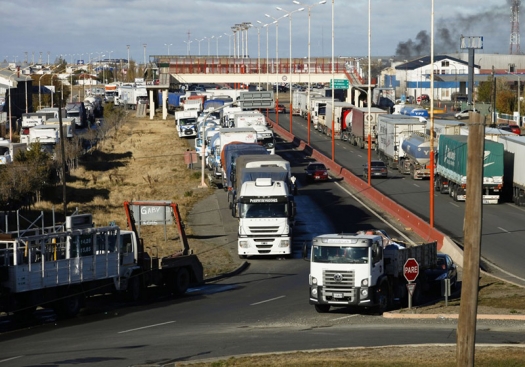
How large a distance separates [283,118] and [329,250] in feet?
322

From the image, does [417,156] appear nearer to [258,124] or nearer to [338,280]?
[258,124]

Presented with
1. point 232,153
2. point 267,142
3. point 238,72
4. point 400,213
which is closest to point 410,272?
point 400,213

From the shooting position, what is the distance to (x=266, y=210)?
1503 inches

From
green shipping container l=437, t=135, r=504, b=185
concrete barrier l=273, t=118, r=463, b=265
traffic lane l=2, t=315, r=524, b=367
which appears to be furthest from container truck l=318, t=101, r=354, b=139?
traffic lane l=2, t=315, r=524, b=367

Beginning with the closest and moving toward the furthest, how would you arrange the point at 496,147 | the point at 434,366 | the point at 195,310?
the point at 434,366
the point at 195,310
the point at 496,147

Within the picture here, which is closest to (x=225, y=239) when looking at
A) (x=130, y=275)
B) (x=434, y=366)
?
(x=130, y=275)

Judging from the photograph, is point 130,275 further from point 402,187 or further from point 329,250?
point 402,187

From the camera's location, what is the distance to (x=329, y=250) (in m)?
26.9

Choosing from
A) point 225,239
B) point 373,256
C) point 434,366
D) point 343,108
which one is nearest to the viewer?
point 434,366

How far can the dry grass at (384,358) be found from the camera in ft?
65.8

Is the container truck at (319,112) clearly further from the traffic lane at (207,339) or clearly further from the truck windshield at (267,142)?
the traffic lane at (207,339)

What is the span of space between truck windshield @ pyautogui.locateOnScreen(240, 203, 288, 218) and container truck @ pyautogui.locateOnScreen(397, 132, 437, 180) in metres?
26.9

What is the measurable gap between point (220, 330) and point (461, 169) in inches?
1222

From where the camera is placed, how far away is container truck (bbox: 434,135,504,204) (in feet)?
172
